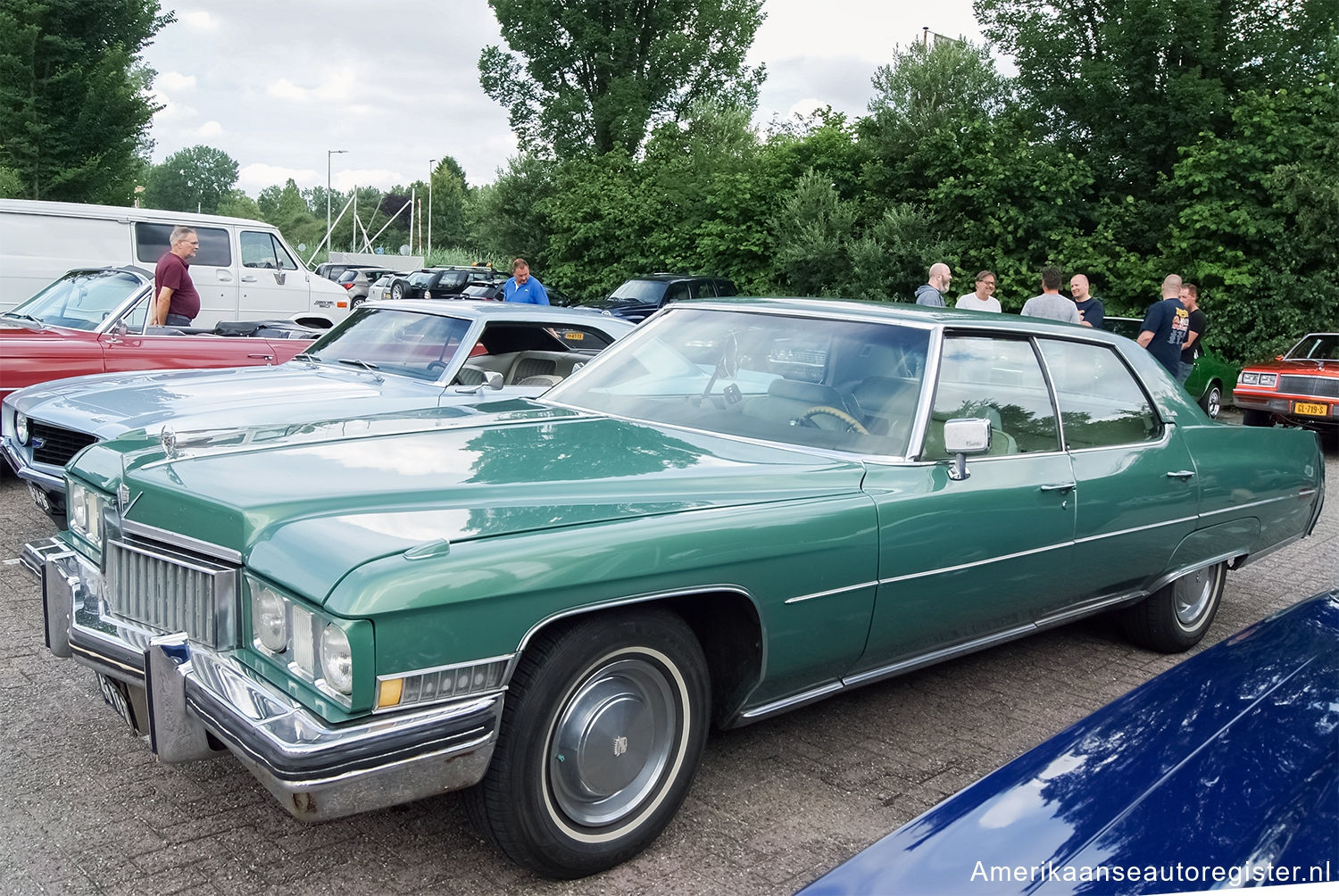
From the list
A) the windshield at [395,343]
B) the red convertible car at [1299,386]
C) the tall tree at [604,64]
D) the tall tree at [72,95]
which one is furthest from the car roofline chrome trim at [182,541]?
the tall tree at [604,64]

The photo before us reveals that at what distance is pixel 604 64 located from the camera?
112ft

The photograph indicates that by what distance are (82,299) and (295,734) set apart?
7.18m

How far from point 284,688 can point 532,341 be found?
4.34 meters

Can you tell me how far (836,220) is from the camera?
62.3 feet

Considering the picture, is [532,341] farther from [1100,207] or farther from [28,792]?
[1100,207]

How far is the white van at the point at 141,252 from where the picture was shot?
11.4 metres

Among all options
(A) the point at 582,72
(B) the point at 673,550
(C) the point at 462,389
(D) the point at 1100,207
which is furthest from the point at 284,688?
(A) the point at 582,72

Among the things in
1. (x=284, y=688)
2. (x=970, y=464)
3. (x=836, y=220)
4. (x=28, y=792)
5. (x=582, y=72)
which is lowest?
(x=28, y=792)

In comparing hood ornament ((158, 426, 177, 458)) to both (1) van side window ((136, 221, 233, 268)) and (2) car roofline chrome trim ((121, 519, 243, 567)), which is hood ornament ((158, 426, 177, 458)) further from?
(1) van side window ((136, 221, 233, 268))

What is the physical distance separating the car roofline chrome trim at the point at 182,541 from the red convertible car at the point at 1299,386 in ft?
40.2

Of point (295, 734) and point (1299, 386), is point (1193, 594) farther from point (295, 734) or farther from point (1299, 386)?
point (1299, 386)

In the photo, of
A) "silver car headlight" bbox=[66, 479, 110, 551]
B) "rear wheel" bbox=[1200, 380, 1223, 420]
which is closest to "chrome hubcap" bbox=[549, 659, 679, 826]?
"silver car headlight" bbox=[66, 479, 110, 551]

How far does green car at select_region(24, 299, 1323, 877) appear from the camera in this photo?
2.18 metres

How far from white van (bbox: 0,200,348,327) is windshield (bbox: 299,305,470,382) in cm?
496
